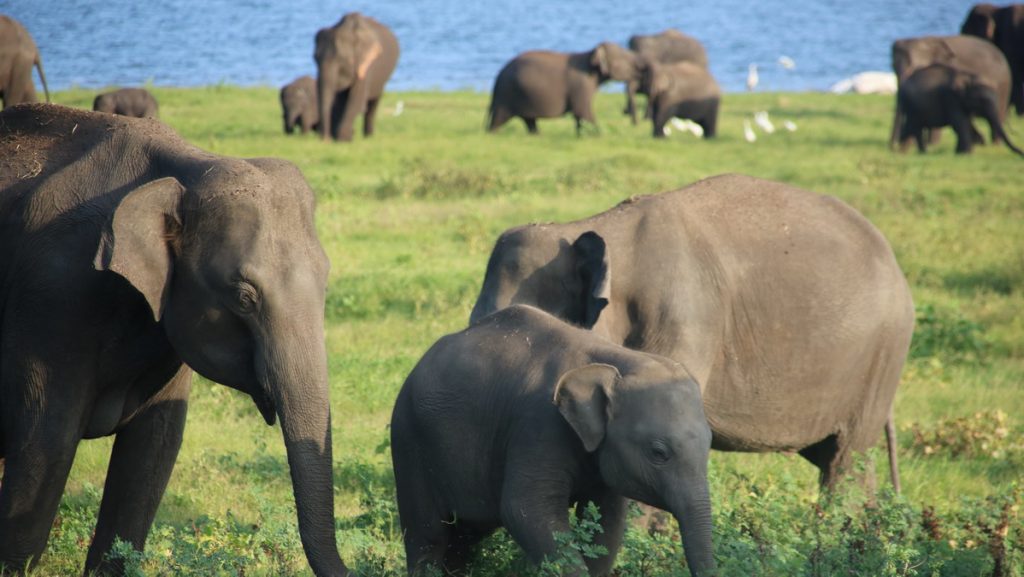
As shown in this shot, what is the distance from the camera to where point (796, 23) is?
75875 mm

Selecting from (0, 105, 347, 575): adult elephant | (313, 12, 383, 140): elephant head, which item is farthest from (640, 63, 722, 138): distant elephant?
(0, 105, 347, 575): adult elephant

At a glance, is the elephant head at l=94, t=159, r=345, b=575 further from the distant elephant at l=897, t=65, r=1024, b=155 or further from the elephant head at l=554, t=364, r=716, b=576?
the distant elephant at l=897, t=65, r=1024, b=155

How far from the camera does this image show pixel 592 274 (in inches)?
236

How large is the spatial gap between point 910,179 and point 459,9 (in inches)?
2157

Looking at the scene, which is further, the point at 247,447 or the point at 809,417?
the point at 247,447

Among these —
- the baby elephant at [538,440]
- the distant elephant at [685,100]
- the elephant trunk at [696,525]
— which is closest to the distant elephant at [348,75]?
the distant elephant at [685,100]

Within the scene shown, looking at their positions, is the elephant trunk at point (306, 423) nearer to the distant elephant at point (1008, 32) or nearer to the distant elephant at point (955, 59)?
the distant elephant at point (955, 59)

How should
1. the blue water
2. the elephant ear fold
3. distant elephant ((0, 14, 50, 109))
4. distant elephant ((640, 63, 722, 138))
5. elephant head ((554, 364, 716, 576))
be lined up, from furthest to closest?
distant elephant ((640, 63, 722, 138)), the blue water, distant elephant ((0, 14, 50, 109)), the elephant ear fold, elephant head ((554, 364, 716, 576))

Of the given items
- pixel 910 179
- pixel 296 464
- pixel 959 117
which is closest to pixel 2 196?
pixel 296 464

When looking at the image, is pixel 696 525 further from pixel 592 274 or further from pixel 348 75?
pixel 348 75

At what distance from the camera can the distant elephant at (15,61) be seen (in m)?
16.0

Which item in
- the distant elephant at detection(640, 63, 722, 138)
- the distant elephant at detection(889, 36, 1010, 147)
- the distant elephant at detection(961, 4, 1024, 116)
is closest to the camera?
the distant elephant at detection(889, 36, 1010, 147)

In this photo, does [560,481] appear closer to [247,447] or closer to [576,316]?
[576,316]

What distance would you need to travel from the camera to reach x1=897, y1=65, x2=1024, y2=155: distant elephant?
848 inches
